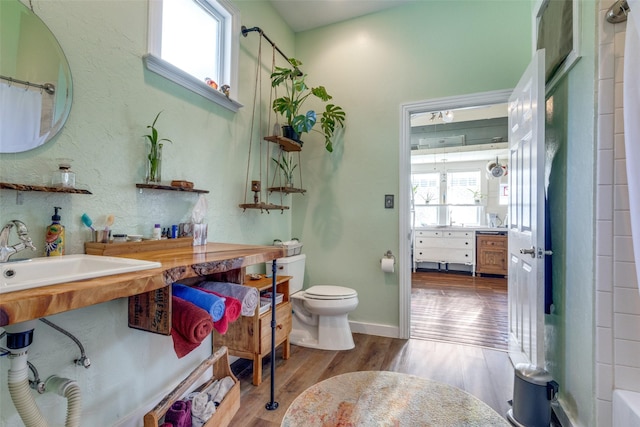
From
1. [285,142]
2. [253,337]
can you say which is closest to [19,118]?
[253,337]

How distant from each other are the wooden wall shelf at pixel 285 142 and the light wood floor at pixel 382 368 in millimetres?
1660

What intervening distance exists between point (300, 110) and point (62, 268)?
2460 millimetres

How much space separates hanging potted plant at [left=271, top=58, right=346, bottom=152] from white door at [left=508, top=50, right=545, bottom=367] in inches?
55.2

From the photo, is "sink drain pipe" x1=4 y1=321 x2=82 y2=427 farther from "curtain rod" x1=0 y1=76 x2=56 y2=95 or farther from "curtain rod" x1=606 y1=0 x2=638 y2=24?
"curtain rod" x1=606 y1=0 x2=638 y2=24

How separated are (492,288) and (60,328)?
200 inches

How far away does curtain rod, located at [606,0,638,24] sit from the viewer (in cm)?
111

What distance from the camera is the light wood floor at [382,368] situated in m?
1.70

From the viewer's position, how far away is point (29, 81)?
3.62 feet

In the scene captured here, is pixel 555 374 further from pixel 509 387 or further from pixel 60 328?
pixel 60 328

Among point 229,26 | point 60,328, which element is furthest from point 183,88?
point 60,328

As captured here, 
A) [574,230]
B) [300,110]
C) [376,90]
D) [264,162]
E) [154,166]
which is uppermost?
[376,90]

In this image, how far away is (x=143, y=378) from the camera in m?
1.50

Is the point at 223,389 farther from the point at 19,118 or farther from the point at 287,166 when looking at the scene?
the point at 287,166

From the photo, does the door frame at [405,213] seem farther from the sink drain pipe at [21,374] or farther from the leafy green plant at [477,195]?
the leafy green plant at [477,195]
